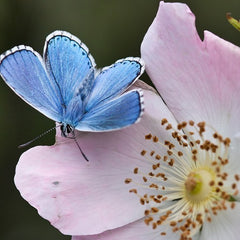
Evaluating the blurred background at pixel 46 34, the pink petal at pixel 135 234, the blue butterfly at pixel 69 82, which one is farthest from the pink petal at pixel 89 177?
the blurred background at pixel 46 34

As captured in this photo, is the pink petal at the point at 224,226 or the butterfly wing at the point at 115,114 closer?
the butterfly wing at the point at 115,114

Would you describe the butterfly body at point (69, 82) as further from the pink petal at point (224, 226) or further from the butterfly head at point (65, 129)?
the pink petal at point (224, 226)

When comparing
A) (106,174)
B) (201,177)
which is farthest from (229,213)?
(106,174)

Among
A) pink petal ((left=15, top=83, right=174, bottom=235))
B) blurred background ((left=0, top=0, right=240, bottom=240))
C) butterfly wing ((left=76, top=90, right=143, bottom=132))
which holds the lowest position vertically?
blurred background ((left=0, top=0, right=240, bottom=240))

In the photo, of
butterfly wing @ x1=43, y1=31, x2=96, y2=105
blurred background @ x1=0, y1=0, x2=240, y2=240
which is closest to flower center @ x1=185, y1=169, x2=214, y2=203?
butterfly wing @ x1=43, y1=31, x2=96, y2=105

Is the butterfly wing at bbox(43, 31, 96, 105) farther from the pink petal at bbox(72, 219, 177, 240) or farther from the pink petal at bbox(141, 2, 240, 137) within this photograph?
the pink petal at bbox(72, 219, 177, 240)

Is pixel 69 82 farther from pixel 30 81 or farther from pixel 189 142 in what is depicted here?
pixel 189 142
